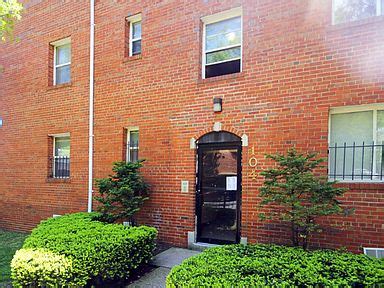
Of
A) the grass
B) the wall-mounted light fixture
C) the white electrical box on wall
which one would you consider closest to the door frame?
the white electrical box on wall

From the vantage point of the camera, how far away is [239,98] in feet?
19.6

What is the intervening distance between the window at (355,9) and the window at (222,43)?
1.86 meters

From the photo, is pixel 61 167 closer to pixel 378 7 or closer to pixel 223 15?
pixel 223 15

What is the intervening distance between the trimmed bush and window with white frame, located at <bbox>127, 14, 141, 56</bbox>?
455cm

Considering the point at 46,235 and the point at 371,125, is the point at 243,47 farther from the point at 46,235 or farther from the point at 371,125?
the point at 46,235

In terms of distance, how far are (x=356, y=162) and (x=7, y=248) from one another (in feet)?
26.8

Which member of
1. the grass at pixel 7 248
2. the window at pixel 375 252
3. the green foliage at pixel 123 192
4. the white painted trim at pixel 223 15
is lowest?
the grass at pixel 7 248

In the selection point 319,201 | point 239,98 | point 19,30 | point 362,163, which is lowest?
point 319,201

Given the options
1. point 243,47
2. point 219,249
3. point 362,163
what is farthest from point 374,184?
point 243,47

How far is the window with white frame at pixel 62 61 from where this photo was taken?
29.6ft

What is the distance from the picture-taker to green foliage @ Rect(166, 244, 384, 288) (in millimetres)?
3295

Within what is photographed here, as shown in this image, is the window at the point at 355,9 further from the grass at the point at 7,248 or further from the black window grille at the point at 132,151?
the grass at the point at 7,248

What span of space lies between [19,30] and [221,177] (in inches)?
343

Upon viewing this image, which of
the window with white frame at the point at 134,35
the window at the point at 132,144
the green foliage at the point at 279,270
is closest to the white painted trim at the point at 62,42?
the window with white frame at the point at 134,35
